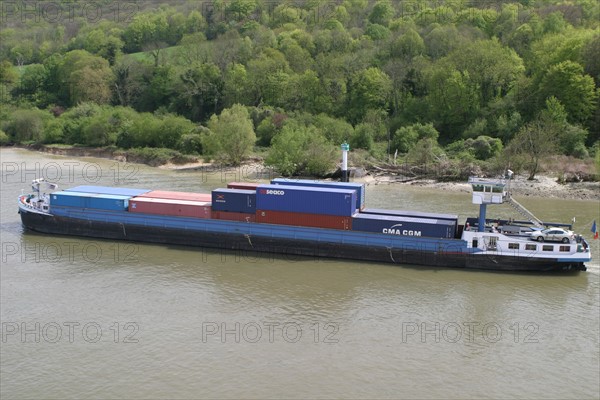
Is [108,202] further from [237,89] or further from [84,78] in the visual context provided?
[84,78]

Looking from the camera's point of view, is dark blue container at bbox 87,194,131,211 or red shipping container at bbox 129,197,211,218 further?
dark blue container at bbox 87,194,131,211

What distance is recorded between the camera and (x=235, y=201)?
38.8 meters

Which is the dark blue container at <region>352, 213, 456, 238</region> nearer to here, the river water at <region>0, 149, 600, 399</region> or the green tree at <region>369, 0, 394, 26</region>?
the river water at <region>0, 149, 600, 399</region>

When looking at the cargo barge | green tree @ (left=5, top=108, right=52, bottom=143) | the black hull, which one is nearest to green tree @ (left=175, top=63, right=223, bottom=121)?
green tree @ (left=5, top=108, right=52, bottom=143)

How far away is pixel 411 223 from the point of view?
3594 centimetres

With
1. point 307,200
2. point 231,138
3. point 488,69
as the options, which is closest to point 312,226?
point 307,200

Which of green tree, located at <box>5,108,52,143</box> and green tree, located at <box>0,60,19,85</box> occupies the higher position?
green tree, located at <box>0,60,19,85</box>

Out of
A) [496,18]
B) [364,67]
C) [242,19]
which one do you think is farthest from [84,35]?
[496,18]

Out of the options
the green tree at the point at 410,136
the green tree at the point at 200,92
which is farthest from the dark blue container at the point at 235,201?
the green tree at the point at 200,92

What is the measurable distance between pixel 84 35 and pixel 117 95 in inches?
1409

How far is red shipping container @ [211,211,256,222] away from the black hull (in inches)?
49.9

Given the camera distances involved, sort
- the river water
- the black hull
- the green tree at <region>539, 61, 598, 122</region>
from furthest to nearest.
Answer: the green tree at <region>539, 61, 598, 122</region> → the black hull → the river water

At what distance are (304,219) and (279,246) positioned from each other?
2.21m

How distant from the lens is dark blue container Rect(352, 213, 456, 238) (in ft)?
117
